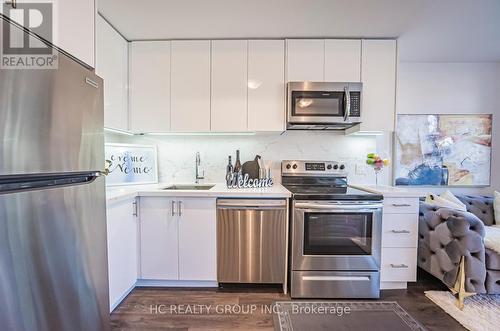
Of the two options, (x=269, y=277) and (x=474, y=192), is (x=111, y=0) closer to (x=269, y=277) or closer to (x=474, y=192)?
(x=269, y=277)

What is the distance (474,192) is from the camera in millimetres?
2871

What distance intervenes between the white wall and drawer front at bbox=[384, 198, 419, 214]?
125 cm

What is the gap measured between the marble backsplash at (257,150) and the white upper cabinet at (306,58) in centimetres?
62

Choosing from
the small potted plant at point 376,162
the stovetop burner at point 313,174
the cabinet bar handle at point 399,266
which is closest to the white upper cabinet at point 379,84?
the small potted plant at point 376,162

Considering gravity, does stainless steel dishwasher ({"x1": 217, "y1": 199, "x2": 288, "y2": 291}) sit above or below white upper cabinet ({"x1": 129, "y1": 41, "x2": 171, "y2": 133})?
below

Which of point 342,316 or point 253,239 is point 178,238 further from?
point 342,316

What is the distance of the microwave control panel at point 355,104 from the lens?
2.24 meters

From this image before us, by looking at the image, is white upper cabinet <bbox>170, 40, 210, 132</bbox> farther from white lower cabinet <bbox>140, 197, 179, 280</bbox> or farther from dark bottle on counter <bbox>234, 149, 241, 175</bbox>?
white lower cabinet <bbox>140, 197, 179, 280</bbox>

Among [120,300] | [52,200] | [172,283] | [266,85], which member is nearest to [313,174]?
[266,85]

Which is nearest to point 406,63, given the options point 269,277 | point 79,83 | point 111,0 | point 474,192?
point 474,192

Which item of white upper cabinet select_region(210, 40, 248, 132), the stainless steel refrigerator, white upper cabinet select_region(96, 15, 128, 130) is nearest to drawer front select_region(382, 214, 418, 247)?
white upper cabinet select_region(210, 40, 248, 132)

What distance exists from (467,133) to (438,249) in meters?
1.64

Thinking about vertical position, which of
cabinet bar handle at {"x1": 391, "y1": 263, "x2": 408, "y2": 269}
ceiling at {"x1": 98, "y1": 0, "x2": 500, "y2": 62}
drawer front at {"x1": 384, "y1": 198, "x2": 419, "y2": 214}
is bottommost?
cabinet bar handle at {"x1": 391, "y1": 263, "x2": 408, "y2": 269}

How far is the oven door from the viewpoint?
6.56 ft
